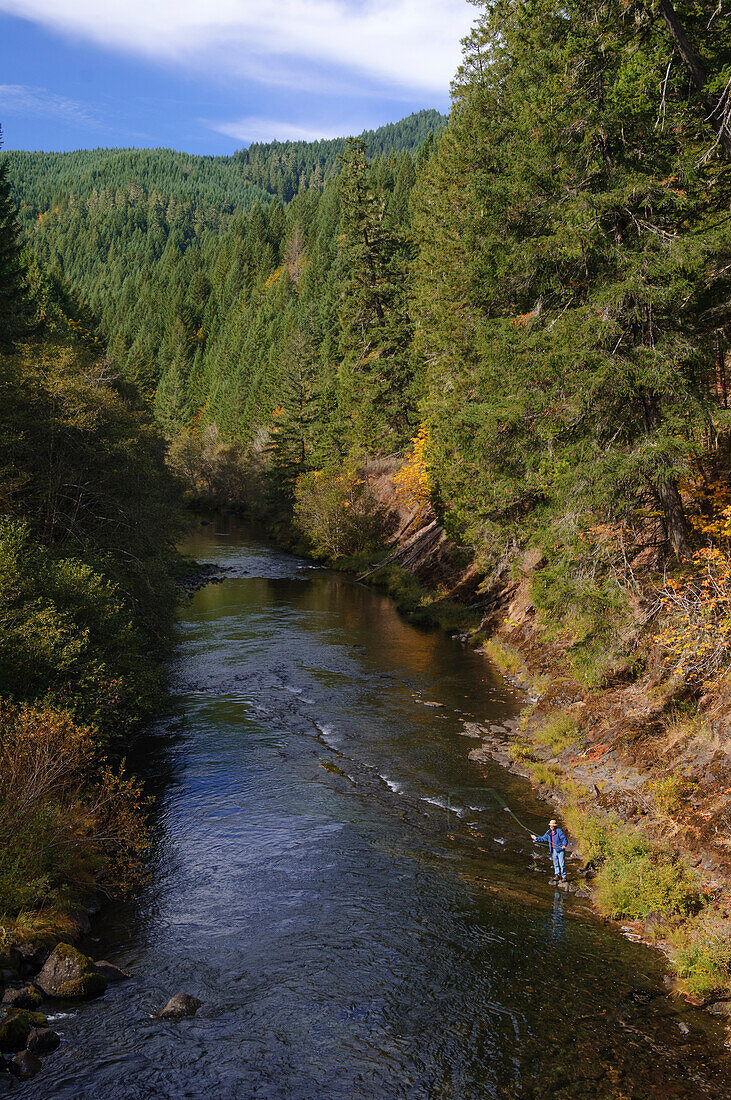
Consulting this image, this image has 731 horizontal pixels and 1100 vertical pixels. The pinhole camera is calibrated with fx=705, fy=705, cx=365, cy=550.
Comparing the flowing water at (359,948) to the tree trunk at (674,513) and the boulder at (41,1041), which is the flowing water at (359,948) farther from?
the tree trunk at (674,513)

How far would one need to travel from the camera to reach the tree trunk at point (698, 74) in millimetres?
13438

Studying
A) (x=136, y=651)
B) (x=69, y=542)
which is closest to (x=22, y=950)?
(x=136, y=651)

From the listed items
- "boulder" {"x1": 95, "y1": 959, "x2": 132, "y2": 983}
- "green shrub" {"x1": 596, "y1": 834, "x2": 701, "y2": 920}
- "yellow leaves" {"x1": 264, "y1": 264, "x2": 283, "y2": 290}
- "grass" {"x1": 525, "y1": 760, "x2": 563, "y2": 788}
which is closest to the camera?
"boulder" {"x1": 95, "y1": 959, "x2": 132, "y2": 983}

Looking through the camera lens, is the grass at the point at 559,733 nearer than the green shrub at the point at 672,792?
No

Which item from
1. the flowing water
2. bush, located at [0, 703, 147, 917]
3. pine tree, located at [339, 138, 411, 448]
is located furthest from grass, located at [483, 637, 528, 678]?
pine tree, located at [339, 138, 411, 448]

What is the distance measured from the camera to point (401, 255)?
6438 cm

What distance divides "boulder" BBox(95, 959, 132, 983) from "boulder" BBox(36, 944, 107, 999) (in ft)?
0.39

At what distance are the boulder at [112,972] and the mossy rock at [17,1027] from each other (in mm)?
1287

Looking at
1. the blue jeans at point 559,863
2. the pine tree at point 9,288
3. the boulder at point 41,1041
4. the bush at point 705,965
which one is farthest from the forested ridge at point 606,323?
the pine tree at point 9,288

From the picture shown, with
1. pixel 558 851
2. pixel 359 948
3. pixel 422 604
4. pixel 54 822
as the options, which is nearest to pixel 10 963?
pixel 54 822

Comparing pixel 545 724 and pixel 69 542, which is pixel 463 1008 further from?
pixel 69 542

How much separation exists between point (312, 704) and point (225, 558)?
29919mm

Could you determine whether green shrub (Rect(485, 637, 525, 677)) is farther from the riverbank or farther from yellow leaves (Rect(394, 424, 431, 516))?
yellow leaves (Rect(394, 424, 431, 516))

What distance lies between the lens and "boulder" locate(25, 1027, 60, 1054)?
888 cm
